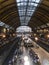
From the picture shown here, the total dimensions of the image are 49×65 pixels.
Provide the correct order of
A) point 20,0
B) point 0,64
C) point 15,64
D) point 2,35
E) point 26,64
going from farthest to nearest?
point 2,35 < point 20,0 < point 26,64 < point 15,64 < point 0,64

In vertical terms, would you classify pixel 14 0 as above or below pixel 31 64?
above

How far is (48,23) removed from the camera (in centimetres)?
4319

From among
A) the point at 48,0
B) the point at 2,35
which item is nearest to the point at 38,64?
the point at 48,0

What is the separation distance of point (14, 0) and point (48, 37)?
2713cm

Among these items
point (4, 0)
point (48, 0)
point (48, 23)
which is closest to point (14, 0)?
point (4, 0)

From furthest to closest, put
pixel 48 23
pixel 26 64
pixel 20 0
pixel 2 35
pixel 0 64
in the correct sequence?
pixel 2 35, pixel 48 23, pixel 20 0, pixel 26 64, pixel 0 64

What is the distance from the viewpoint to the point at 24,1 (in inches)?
973

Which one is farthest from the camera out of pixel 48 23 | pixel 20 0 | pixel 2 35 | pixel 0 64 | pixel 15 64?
pixel 2 35

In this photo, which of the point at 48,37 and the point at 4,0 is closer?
the point at 4,0

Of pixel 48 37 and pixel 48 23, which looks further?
pixel 48 37

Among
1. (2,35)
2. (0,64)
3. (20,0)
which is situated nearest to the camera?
(0,64)

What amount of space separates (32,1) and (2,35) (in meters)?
22.8

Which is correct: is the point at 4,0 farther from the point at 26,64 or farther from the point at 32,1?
the point at 26,64

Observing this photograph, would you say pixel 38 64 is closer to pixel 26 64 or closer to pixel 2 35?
pixel 26 64
